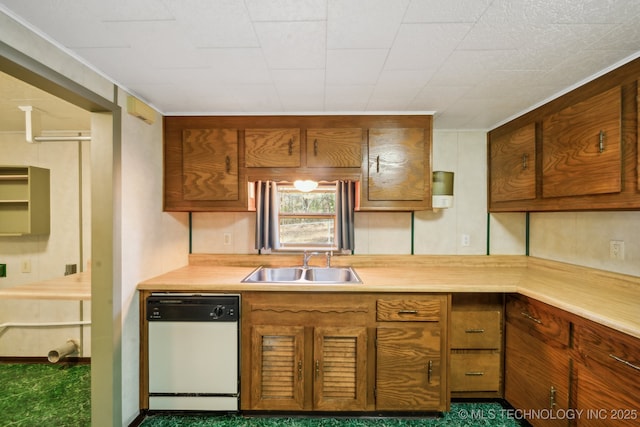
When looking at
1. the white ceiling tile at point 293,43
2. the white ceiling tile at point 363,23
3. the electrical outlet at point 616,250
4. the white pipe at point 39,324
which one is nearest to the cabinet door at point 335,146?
the white ceiling tile at point 293,43

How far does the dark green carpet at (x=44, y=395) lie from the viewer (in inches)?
76.2

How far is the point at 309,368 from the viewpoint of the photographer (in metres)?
1.87

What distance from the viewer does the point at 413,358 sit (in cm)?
185

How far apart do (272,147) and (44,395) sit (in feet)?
8.60

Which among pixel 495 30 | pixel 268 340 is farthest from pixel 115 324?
pixel 495 30

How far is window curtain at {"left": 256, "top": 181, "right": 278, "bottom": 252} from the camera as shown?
2.50 meters

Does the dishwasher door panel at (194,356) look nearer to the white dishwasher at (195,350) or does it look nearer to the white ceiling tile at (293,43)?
the white dishwasher at (195,350)

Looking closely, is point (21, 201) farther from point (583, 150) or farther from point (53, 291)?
point (583, 150)

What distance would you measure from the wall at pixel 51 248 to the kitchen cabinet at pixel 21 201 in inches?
3.9

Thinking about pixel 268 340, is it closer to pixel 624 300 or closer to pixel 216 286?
pixel 216 286

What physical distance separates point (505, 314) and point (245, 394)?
6.27 ft

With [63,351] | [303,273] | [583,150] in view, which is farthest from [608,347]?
[63,351]

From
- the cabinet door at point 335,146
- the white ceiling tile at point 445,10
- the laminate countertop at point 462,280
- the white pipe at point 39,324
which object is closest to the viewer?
the white ceiling tile at point 445,10

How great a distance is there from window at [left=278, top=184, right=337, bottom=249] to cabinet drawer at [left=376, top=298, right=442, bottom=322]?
0.91m
